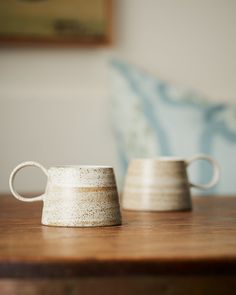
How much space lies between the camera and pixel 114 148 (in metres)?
2.07

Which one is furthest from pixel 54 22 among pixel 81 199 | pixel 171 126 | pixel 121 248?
pixel 121 248

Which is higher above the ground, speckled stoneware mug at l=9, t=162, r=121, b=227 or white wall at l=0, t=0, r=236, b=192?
white wall at l=0, t=0, r=236, b=192

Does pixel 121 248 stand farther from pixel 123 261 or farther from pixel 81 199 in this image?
pixel 81 199

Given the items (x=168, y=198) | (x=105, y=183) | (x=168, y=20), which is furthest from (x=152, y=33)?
(x=105, y=183)

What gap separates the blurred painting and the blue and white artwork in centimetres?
19

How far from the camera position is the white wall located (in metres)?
2.06

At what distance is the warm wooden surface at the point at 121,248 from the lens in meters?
0.54

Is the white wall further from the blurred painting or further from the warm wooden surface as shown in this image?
the warm wooden surface

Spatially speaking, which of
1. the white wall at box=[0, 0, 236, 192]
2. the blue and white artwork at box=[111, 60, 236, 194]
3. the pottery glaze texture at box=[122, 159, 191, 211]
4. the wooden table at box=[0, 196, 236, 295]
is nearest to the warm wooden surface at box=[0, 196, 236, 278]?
the wooden table at box=[0, 196, 236, 295]

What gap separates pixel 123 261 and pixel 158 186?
51cm

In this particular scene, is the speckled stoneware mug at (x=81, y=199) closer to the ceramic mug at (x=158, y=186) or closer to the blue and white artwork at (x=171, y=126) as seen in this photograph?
the ceramic mug at (x=158, y=186)

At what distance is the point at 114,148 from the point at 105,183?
1265 mm

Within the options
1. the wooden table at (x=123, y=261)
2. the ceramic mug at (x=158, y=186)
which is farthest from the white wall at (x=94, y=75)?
the wooden table at (x=123, y=261)

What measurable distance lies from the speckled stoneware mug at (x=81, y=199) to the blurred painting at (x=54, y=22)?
1332mm
